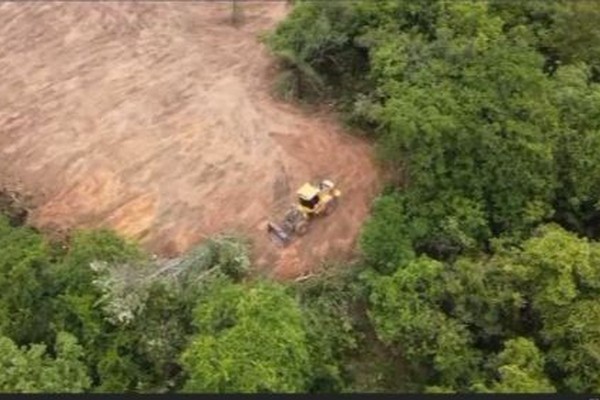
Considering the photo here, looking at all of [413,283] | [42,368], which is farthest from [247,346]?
[42,368]

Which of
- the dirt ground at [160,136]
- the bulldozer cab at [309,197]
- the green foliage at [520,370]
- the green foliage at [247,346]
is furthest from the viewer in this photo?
the dirt ground at [160,136]

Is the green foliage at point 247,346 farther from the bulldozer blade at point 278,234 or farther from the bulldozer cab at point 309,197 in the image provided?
the bulldozer cab at point 309,197

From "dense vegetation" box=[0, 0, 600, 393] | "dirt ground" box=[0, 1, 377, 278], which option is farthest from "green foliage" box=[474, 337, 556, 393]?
"dirt ground" box=[0, 1, 377, 278]

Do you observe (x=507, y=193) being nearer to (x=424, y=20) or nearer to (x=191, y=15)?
(x=424, y=20)

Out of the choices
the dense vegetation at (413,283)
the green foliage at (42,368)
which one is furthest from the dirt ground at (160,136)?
the green foliage at (42,368)

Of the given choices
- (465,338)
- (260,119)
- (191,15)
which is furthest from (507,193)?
(191,15)

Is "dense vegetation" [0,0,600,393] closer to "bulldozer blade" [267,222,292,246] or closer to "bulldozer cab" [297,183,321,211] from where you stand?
"bulldozer blade" [267,222,292,246]
